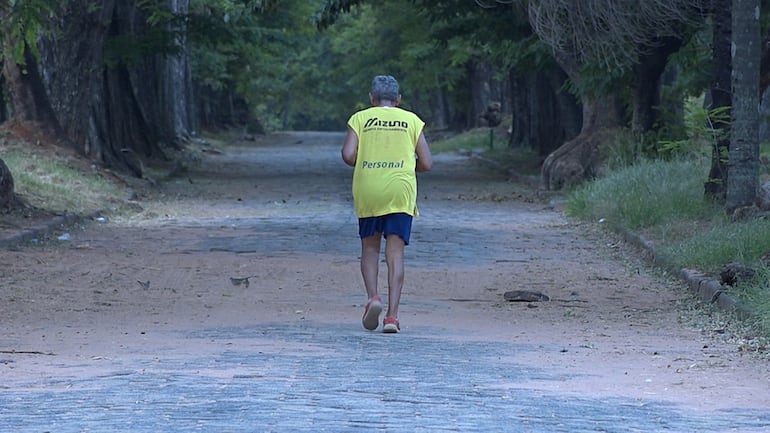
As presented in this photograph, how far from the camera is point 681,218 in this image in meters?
17.0

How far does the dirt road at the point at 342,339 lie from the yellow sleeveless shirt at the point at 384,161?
101 centimetres

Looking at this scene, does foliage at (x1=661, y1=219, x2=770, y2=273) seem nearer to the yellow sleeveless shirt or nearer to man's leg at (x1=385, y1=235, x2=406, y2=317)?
man's leg at (x1=385, y1=235, x2=406, y2=317)

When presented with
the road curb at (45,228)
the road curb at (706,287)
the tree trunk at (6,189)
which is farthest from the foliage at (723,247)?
the tree trunk at (6,189)

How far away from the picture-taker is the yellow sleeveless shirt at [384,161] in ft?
33.8

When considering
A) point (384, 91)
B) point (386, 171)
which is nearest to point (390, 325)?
point (386, 171)

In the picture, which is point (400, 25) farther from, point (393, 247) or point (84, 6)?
point (393, 247)

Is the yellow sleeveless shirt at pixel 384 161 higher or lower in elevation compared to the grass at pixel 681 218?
higher

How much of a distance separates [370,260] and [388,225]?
0.38 metres

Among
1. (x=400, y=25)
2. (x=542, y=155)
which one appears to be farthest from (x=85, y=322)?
(x=400, y=25)

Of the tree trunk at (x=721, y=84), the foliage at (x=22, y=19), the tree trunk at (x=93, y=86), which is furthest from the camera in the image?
the tree trunk at (x=93, y=86)

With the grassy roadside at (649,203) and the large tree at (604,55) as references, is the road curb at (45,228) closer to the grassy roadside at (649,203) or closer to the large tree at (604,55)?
the grassy roadside at (649,203)

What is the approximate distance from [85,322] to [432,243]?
23.8 feet

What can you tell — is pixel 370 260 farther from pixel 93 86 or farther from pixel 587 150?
pixel 93 86

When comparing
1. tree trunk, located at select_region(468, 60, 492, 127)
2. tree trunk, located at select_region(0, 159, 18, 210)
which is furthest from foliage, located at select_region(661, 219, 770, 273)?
tree trunk, located at select_region(468, 60, 492, 127)
